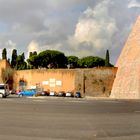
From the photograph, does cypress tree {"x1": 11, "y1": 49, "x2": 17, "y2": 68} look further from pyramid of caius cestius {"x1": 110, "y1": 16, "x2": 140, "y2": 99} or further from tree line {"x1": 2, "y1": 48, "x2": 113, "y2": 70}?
pyramid of caius cestius {"x1": 110, "y1": 16, "x2": 140, "y2": 99}

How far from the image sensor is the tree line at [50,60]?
358ft

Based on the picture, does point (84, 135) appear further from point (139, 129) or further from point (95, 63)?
point (95, 63)

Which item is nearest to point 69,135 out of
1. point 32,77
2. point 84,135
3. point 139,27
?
point 84,135

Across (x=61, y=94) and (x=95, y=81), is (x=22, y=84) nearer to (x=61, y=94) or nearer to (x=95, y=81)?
(x=61, y=94)

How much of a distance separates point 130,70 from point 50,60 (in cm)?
5362

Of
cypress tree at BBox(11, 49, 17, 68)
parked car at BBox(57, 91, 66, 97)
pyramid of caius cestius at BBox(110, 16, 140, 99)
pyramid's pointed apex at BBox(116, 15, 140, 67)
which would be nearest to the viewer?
pyramid of caius cestius at BBox(110, 16, 140, 99)

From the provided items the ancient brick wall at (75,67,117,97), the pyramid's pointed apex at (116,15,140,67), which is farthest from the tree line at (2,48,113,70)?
the pyramid's pointed apex at (116,15,140,67)

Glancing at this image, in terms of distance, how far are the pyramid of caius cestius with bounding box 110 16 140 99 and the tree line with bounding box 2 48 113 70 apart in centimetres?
3959

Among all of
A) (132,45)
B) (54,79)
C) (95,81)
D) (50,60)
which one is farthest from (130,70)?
(50,60)

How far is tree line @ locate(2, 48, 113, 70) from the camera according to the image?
109250 millimetres

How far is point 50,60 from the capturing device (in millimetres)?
109750

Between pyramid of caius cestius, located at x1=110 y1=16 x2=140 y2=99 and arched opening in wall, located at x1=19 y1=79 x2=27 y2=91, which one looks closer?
pyramid of caius cestius, located at x1=110 y1=16 x2=140 y2=99

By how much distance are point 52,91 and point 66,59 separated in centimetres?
3172

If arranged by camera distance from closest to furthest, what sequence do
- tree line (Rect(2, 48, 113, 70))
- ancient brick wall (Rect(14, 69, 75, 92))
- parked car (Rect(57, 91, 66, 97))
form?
parked car (Rect(57, 91, 66, 97)) → ancient brick wall (Rect(14, 69, 75, 92)) → tree line (Rect(2, 48, 113, 70))
